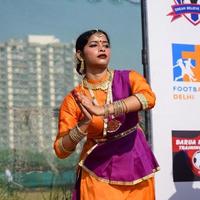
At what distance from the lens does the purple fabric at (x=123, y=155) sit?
7.61 feet

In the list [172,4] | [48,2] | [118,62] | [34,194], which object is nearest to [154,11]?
[172,4]

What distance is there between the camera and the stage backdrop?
3670 mm

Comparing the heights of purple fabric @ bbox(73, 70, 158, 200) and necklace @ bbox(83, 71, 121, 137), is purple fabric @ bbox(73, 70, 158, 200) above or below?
below

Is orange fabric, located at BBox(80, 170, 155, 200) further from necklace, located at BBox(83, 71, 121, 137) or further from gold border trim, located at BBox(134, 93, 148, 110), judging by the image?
gold border trim, located at BBox(134, 93, 148, 110)

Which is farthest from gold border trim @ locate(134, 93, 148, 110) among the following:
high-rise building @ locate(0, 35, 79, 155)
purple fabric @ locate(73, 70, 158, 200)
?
high-rise building @ locate(0, 35, 79, 155)

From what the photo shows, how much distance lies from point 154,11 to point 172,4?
0.48 feet

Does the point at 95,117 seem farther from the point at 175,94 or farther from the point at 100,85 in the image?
the point at 175,94

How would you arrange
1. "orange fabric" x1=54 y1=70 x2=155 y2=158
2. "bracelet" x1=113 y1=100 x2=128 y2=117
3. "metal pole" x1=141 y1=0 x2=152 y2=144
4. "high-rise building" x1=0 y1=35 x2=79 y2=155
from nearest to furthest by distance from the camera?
"bracelet" x1=113 y1=100 x2=128 y2=117, "orange fabric" x1=54 y1=70 x2=155 y2=158, "metal pole" x1=141 y1=0 x2=152 y2=144, "high-rise building" x1=0 y1=35 x2=79 y2=155

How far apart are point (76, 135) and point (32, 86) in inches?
66.2

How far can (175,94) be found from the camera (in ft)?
12.2

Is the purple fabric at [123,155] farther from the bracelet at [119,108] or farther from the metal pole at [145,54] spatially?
the metal pole at [145,54]

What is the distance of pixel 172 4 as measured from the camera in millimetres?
3773

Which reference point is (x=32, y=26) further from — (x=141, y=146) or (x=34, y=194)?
(x=141, y=146)

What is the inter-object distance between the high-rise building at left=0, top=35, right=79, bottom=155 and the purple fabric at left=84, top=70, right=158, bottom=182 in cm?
150
